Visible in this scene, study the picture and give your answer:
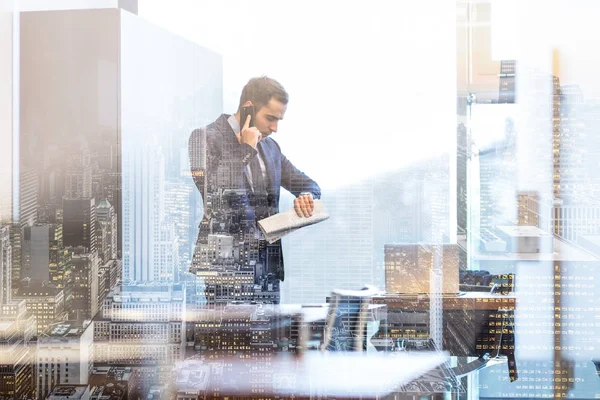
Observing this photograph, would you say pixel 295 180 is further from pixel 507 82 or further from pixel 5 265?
pixel 5 265

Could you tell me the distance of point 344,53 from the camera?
7.66 ft

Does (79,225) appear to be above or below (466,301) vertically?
above

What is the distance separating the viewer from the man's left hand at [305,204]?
238cm

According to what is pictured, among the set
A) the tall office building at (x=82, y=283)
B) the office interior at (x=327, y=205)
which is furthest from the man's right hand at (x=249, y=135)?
the tall office building at (x=82, y=283)

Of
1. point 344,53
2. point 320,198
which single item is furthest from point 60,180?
point 344,53

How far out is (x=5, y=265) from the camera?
2338 millimetres

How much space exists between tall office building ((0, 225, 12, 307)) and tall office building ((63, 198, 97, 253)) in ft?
0.85

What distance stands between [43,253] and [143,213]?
0.48 m

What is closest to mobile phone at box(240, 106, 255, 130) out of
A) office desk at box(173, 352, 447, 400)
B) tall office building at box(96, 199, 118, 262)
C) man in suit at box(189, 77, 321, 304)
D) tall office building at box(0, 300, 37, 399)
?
man in suit at box(189, 77, 321, 304)

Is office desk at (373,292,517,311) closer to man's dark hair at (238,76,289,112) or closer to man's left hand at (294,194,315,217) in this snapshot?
man's left hand at (294,194,315,217)

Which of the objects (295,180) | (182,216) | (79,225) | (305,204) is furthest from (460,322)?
(79,225)

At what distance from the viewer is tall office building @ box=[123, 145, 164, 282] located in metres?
2.34

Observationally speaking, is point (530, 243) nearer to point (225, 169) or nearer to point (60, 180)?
point (225, 169)

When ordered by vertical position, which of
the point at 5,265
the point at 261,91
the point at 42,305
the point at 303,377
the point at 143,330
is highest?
the point at 261,91
